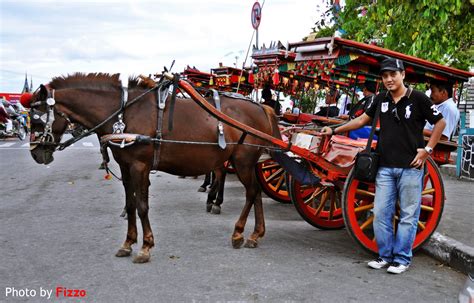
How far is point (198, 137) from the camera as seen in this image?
17.1ft

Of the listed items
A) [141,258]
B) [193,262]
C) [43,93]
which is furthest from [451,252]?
[43,93]

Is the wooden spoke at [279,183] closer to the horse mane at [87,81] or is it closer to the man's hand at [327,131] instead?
the man's hand at [327,131]

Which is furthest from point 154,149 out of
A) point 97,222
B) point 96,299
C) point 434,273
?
point 434,273

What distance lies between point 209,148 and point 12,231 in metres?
2.73

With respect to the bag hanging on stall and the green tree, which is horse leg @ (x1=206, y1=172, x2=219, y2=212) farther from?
the green tree

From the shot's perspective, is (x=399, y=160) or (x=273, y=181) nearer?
(x=399, y=160)

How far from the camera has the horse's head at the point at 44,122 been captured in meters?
4.79

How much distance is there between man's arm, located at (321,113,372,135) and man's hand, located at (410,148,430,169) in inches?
27.0

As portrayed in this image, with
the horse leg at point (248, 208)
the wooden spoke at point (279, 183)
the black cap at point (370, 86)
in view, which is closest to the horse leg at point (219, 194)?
the wooden spoke at point (279, 183)

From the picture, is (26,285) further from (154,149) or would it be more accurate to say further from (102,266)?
(154,149)

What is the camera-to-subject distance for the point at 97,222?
661 centimetres

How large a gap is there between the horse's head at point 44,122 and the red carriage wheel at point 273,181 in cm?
361

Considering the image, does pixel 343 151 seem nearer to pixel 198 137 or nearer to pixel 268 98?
pixel 198 137

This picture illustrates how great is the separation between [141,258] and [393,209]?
248 centimetres
